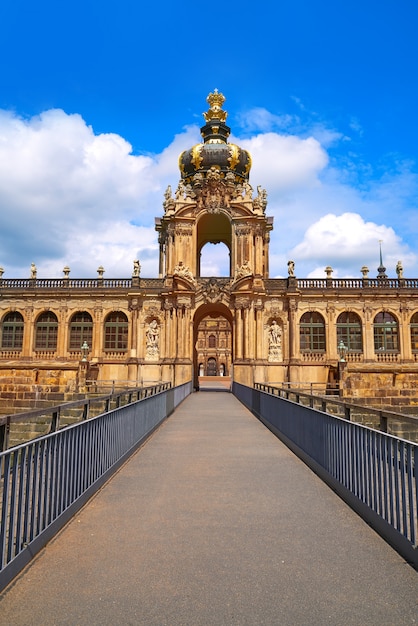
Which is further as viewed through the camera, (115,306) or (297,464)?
(115,306)

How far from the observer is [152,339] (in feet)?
126

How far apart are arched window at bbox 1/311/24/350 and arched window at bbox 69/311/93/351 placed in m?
4.26

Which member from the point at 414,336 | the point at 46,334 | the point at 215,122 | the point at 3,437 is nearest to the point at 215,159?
the point at 215,122

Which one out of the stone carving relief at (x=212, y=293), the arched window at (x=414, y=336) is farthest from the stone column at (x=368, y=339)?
the stone carving relief at (x=212, y=293)

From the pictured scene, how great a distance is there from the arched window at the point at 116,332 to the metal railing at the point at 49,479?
30.4 meters

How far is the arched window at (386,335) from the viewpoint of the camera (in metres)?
38.3

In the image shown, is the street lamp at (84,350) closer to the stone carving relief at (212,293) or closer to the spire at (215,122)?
the stone carving relief at (212,293)

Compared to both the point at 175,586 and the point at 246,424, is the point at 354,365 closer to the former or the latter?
the point at 246,424

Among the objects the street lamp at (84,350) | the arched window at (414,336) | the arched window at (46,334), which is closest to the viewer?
the street lamp at (84,350)

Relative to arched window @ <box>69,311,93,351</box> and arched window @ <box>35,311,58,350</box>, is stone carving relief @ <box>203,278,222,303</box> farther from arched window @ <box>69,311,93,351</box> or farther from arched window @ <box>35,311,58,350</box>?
arched window @ <box>35,311,58,350</box>

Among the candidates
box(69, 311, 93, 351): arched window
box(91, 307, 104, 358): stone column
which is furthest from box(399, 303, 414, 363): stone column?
box(69, 311, 93, 351): arched window

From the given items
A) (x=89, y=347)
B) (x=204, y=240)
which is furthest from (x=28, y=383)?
(x=204, y=240)

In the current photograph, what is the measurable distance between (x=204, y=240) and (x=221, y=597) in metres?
42.4

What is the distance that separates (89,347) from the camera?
39.6 metres
